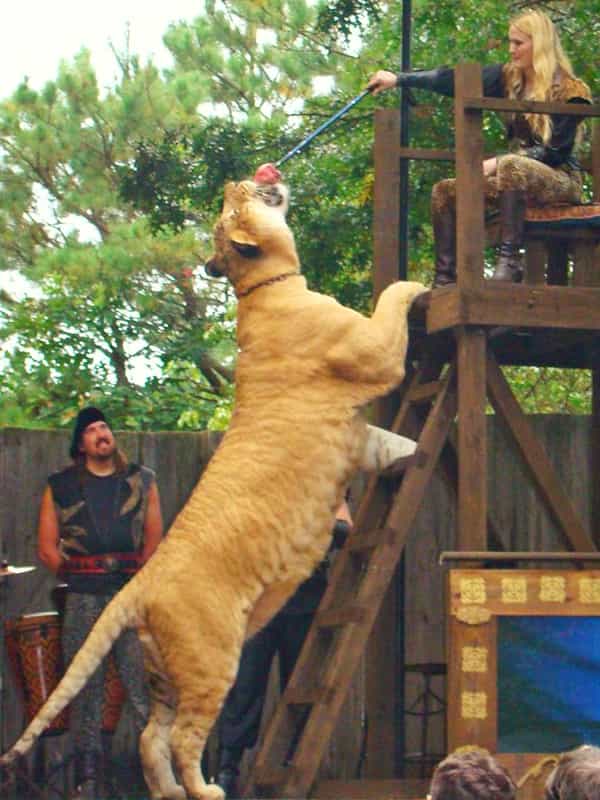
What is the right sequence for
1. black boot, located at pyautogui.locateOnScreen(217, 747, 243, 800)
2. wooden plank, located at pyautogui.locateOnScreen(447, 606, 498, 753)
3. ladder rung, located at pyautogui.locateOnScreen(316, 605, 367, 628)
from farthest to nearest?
black boot, located at pyautogui.locateOnScreen(217, 747, 243, 800)
ladder rung, located at pyautogui.locateOnScreen(316, 605, 367, 628)
wooden plank, located at pyautogui.locateOnScreen(447, 606, 498, 753)

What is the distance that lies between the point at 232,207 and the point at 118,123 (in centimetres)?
1460

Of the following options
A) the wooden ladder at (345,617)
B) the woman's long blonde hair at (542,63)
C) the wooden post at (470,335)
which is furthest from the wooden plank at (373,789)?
the woman's long blonde hair at (542,63)

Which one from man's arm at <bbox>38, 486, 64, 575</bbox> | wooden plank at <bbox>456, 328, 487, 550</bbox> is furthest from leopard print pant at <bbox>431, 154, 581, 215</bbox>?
man's arm at <bbox>38, 486, 64, 575</bbox>

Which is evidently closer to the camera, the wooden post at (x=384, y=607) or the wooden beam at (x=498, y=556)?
the wooden beam at (x=498, y=556)

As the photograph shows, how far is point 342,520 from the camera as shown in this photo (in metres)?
9.27

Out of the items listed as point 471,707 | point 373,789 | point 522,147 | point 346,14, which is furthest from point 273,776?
point 346,14

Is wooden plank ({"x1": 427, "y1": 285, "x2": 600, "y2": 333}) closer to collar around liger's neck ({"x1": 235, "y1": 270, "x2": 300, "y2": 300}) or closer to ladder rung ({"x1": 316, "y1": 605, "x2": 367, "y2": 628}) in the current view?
collar around liger's neck ({"x1": 235, "y1": 270, "x2": 300, "y2": 300})

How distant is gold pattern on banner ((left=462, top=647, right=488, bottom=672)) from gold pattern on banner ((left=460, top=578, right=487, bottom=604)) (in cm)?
18

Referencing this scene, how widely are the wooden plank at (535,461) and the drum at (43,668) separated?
1.91 m

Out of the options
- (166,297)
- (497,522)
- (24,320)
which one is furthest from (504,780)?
(166,297)

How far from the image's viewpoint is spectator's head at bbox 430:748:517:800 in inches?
189

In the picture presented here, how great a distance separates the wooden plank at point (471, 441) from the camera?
8656 millimetres

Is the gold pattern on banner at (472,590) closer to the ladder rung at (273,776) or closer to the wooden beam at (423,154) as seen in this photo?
the ladder rung at (273,776)

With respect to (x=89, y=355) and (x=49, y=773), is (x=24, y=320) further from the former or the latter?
(x=49, y=773)
